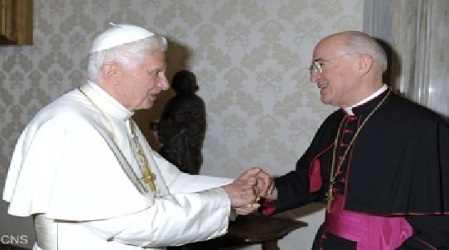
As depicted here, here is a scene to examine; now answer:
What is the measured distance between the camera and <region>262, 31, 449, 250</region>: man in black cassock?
8.07 ft

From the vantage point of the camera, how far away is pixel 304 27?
12.8ft

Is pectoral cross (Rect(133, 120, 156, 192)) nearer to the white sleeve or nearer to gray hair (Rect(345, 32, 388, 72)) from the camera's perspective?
the white sleeve

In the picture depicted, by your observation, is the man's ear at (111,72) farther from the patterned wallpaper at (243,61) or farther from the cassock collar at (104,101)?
the patterned wallpaper at (243,61)

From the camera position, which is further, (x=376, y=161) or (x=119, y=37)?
(x=376, y=161)

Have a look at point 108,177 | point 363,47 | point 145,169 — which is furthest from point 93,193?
point 363,47

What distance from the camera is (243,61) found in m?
4.13

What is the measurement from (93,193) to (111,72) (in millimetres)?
490

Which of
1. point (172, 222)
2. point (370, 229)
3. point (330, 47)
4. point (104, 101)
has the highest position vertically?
point (330, 47)

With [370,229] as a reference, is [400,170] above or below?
above

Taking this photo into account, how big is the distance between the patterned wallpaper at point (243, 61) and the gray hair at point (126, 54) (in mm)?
1693

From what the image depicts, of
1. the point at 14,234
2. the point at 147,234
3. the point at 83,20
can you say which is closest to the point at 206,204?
the point at 147,234

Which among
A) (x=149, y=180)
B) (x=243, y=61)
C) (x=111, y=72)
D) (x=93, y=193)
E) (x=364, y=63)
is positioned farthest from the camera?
(x=243, y=61)

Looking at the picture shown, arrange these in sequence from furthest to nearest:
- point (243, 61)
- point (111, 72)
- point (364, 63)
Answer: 1. point (243, 61)
2. point (364, 63)
3. point (111, 72)

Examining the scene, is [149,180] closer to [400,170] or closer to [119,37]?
[119,37]
